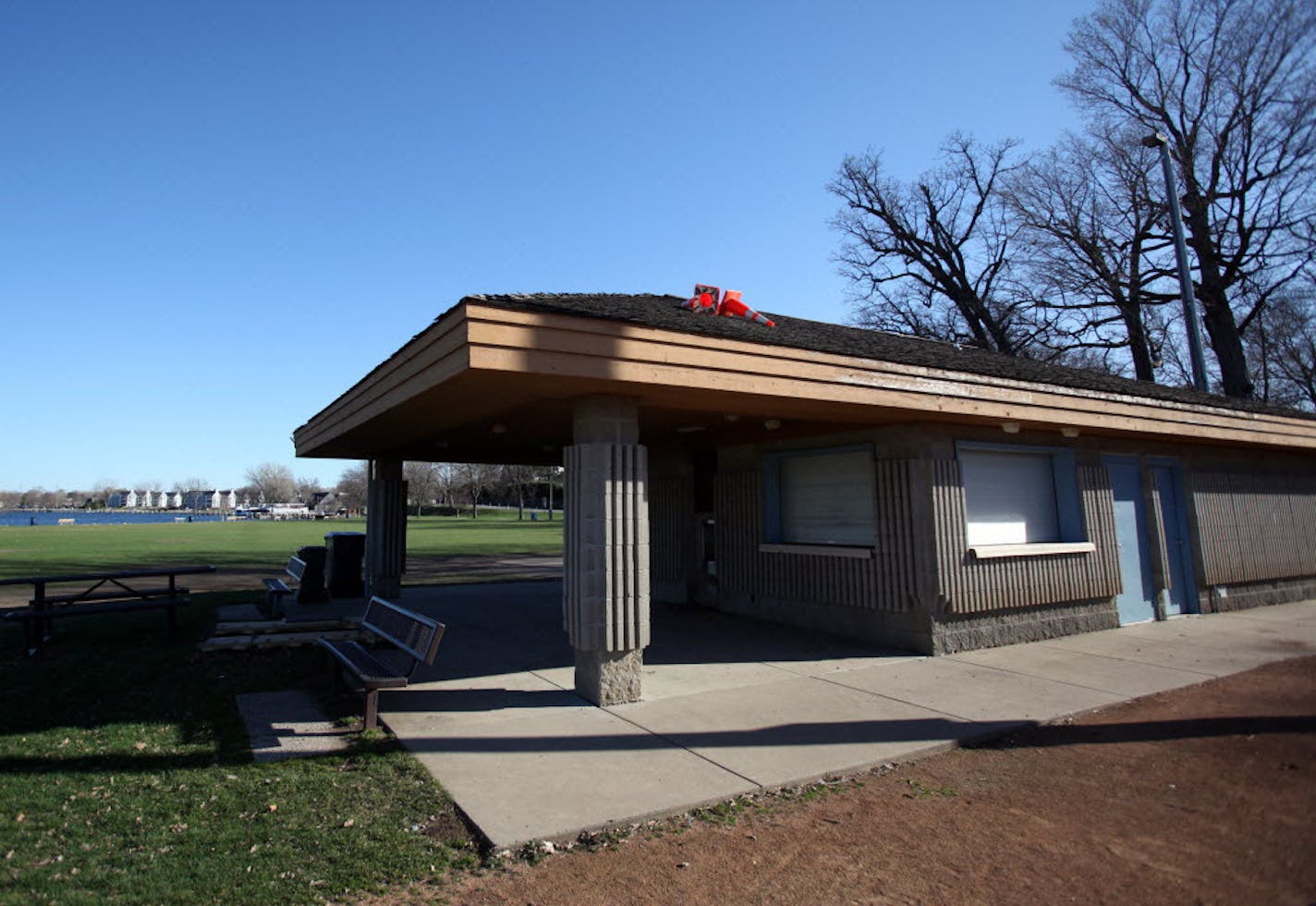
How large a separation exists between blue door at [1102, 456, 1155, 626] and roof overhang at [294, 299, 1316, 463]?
32.0 inches

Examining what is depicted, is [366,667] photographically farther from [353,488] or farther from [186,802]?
[353,488]

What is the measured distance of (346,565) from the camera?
1384 centimetres

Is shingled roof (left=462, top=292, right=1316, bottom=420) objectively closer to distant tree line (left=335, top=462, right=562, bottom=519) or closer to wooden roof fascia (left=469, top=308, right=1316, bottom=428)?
wooden roof fascia (left=469, top=308, right=1316, bottom=428)

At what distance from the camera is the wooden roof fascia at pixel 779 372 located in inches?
208

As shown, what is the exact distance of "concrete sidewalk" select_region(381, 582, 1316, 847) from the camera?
172 inches

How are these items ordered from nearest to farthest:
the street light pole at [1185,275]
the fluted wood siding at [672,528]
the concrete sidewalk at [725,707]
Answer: the concrete sidewalk at [725,707] < the fluted wood siding at [672,528] < the street light pole at [1185,275]

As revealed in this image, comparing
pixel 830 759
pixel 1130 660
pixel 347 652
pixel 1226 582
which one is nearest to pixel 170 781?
pixel 347 652

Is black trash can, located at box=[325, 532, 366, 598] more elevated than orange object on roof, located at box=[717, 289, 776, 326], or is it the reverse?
orange object on roof, located at box=[717, 289, 776, 326]

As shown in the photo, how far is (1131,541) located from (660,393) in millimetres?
8577

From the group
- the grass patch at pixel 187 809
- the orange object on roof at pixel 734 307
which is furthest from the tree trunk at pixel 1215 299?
the grass patch at pixel 187 809

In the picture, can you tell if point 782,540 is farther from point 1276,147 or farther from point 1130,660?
point 1276,147

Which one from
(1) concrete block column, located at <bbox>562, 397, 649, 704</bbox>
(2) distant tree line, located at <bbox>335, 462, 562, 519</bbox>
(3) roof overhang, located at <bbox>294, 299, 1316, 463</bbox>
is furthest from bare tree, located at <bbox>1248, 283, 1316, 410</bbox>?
(2) distant tree line, located at <bbox>335, 462, 562, 519</bbox>

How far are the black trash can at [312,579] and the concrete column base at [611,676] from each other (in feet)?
27.3

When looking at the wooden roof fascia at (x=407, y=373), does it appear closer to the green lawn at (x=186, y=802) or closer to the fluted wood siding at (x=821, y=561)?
the green lawn at (x=186, y=802)
